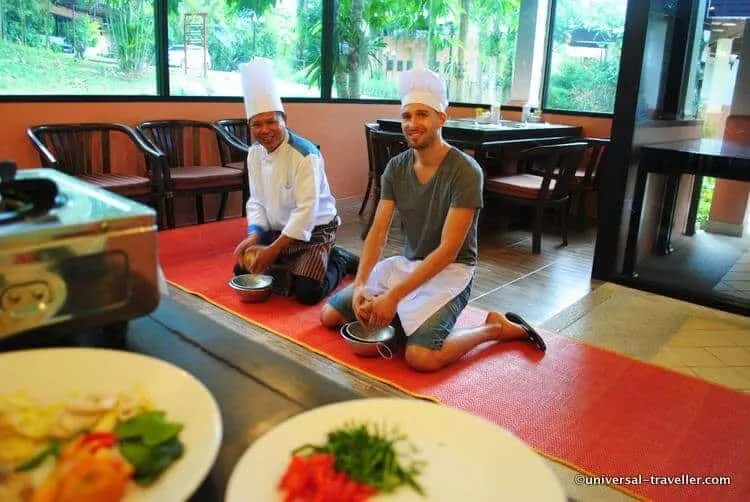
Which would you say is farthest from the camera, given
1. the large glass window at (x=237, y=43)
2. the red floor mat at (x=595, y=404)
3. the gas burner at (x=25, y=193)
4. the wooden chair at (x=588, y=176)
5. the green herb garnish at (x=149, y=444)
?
the wooden chair at (x=588, y=176)

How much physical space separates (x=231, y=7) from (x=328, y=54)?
930 mm

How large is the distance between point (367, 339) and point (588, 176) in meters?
2.75

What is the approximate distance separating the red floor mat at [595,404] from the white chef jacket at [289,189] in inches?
16.6

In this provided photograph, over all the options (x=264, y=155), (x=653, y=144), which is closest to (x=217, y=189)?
(x=264, y=155)

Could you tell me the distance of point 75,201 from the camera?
745 mm

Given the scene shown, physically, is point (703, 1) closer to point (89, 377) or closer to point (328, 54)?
point (328, 54)

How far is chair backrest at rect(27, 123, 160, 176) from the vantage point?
3.44 metres

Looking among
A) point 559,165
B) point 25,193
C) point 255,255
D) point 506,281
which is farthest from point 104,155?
point 25,193

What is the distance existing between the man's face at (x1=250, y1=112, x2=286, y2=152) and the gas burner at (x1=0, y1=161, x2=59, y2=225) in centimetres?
187

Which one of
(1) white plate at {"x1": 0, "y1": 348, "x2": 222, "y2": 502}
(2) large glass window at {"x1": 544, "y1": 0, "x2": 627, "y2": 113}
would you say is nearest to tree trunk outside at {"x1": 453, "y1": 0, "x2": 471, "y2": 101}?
(2) large glass window at {"x1": 544, "y1": 0, "x2": 627, "y2": 113}

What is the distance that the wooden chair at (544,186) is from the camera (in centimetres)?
384

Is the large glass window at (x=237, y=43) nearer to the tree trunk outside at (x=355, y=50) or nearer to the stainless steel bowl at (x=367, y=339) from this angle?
the tree trunk outside at (x=355, y=50)

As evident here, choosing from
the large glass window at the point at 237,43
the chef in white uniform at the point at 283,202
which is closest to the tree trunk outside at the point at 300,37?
the large glass window at the point at 237,43

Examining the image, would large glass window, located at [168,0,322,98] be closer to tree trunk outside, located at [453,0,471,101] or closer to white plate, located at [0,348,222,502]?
tree trunk outside, located at [453,0,471,101]
